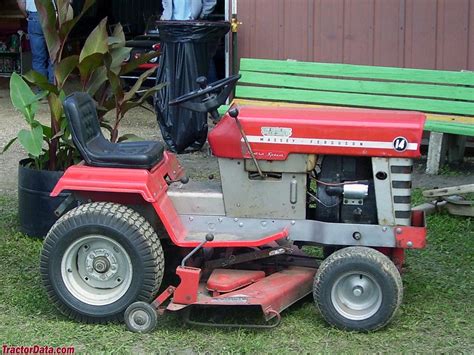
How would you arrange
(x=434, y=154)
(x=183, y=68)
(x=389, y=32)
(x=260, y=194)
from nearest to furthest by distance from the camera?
(x=260, y=194) < (x=434, y=154) < (x=183, y=68) < (x=389, y=32)

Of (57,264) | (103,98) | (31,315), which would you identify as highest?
(103,98)

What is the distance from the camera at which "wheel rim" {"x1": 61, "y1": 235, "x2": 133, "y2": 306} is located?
5.01 m

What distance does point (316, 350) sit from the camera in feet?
15.3

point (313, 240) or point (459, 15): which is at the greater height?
point (459, 15)

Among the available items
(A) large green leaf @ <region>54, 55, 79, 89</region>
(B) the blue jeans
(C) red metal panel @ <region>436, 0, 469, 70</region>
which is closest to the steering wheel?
(A) large green leaf @ <region>54, 55, 79, 89</region>

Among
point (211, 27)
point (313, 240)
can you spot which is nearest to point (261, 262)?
point (313, 240)

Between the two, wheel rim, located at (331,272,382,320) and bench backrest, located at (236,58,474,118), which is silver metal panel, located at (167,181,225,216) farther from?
→ bench backrest, located at (236,58,474,118)

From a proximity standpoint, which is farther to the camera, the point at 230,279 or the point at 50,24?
the point at 50,24

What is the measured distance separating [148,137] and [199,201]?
542 centimetres

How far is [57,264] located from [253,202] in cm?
111

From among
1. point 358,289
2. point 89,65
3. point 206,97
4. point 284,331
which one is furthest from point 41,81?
point 358,289

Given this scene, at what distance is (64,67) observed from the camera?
6.54m

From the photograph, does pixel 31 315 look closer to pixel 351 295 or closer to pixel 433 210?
pixel 351 295

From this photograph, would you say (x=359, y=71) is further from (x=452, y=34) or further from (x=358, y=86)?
(x=452, y=34)
